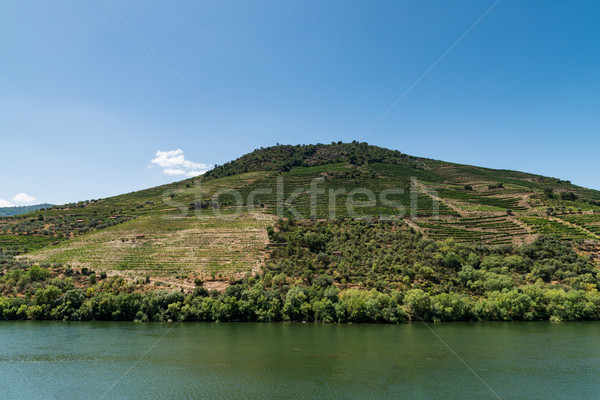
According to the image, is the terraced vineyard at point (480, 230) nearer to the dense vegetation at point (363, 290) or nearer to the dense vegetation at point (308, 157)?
the dense vegetation at point (363, 290)

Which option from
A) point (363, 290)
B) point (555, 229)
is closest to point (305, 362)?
point (363, 290)

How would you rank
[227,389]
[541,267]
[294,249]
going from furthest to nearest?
[294,249], [541,267], [227,389]

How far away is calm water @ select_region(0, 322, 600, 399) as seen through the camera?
27.9m

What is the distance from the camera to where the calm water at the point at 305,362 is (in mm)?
27859

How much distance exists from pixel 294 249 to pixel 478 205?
63701 millimetres

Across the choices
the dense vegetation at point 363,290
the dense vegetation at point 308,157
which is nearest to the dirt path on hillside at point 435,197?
the dense vegetation at point 363,290

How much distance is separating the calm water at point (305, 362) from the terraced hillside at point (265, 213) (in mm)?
20576

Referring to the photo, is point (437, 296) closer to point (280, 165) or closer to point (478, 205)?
point (478, 205)

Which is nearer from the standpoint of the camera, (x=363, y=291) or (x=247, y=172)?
(x=363, y=291)

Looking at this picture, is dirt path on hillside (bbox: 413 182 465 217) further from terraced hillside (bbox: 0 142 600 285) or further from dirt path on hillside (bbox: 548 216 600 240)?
dirt path on hillside (bbox: 548 216 600 240)

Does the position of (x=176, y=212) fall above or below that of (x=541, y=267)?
above

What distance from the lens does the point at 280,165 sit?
149 m

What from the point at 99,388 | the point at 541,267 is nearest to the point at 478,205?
the point at 541,267

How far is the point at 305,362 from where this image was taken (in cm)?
3378
